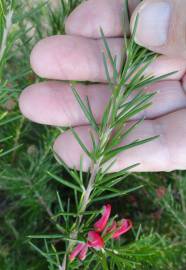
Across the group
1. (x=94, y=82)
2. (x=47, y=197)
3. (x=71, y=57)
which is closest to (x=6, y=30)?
(x=71, y=57)

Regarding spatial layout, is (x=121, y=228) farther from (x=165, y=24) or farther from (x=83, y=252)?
(x=165, y=24)

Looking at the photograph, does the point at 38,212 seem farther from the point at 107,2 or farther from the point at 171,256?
the point at 107,2

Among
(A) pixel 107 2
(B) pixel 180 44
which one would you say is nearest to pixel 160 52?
(B) pixel 180 44

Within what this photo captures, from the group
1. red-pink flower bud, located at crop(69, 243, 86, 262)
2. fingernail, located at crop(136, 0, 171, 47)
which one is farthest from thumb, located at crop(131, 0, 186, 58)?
red-pink flower bud, located at crop(69, 243, 86, 262)

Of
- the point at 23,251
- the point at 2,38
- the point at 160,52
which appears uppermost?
the point at 2,38

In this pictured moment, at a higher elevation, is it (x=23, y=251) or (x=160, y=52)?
(x=160, y=52)

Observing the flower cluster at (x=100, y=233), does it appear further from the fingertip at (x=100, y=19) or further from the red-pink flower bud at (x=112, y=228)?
the fingertip at (x=100, y=19)

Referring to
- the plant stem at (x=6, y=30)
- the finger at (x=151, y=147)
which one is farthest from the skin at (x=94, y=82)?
the plant stem at (x=6, y=30)
